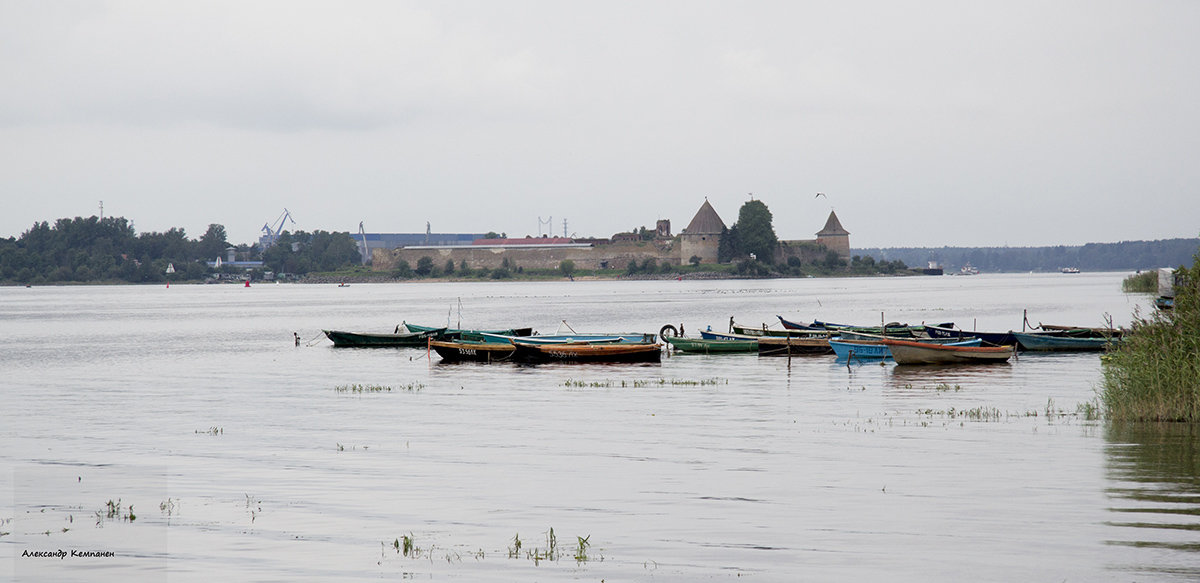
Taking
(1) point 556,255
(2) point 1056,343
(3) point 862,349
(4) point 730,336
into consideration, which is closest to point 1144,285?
(2) point 1056,343

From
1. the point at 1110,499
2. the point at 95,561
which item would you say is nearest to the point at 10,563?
the point at 95,561

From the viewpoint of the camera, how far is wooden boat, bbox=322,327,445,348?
147 ft

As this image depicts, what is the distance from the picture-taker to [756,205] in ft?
610

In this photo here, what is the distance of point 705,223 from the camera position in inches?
7525

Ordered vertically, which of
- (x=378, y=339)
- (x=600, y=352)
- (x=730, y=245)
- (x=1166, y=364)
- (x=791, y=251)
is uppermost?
(x=730, y=245)

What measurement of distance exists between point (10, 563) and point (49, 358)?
35276 mm

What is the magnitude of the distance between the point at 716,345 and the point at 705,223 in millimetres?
153534

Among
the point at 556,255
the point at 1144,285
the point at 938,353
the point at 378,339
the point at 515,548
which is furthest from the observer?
the point at 556,255

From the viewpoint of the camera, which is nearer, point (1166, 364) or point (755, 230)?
point (1166, 364)

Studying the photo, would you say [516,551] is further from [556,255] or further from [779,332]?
[556,255]

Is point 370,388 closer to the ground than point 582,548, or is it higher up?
closer to the ground

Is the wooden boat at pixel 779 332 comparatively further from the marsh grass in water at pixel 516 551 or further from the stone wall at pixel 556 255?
the stone wall at pixel 556 255

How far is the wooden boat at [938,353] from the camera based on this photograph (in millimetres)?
31797

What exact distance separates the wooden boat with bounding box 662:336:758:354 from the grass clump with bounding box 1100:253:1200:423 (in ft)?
69.6
